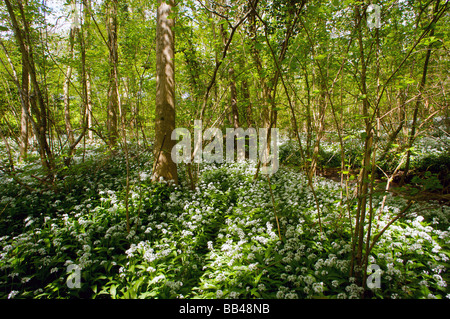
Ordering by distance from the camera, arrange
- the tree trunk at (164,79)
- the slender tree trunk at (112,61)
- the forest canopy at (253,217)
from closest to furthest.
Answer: the forest canopy at (253,217), the slender tree trunk at (112,61), the tree trunk at (164,79)

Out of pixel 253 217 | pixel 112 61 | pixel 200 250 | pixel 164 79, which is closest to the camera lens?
pixel 112 61

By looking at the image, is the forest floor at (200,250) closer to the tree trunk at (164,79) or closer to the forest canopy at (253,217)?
the forest canopy at (253,217)

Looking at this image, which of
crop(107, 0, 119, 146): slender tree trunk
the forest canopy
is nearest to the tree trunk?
the forest canopy

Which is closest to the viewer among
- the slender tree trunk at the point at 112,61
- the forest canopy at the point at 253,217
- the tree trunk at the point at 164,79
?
the forest canopy at the point at 253,217

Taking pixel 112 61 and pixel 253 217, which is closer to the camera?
pixel 112 61

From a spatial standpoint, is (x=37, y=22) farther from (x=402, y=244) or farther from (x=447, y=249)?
(x=447, y=249)

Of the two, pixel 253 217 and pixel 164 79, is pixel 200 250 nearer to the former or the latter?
pixel 253 217

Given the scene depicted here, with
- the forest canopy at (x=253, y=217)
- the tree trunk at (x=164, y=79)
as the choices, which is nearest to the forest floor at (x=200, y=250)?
the forest canopy at (x=253, y=217)

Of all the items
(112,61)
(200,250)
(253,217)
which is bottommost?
(200,250)

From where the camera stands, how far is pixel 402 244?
279cm

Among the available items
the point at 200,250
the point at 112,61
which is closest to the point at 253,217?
the point at 200,250

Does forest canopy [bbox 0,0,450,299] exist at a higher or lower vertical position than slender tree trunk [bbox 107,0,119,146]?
lower

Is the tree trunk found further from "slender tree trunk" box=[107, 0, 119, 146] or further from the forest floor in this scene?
the forest floor
